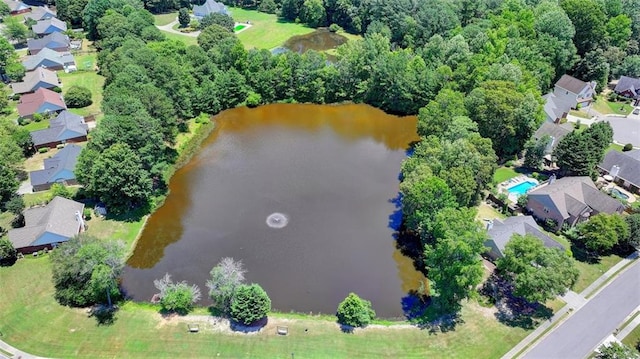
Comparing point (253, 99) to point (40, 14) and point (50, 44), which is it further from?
point (40, 14)

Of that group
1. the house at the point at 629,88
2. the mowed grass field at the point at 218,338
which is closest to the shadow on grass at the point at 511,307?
the mowed grass field at the point at 218,338

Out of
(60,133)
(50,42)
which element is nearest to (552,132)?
(60,133)

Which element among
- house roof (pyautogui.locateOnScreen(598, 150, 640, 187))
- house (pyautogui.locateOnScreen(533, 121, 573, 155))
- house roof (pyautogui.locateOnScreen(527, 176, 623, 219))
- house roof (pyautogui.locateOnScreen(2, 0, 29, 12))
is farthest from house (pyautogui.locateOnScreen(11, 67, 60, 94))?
house roof (pyautogui.locateOnScreen(598, 150, 640, 187))

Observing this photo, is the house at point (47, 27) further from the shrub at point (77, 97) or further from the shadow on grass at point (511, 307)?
the shadow on grass at point (511, 307)

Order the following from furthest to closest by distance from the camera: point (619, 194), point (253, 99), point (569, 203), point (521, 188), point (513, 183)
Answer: point (253, 99)
point (513, 183)
point (521, 188)
point (619, 194)
point (569, 203)

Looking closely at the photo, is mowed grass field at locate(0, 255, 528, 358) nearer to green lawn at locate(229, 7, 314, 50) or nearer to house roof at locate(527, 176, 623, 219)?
house roof at locate(527, 176, 623, 219)

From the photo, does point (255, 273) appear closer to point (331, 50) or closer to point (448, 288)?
point (448, 288)
